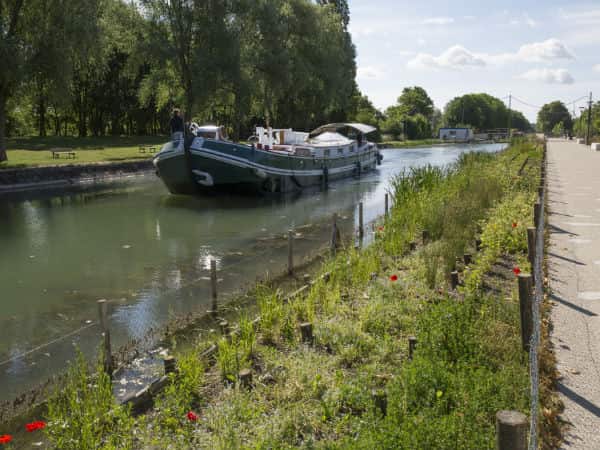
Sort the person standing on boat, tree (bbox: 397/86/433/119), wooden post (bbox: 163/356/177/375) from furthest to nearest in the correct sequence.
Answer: tree (bbox: 397/86/433/119) < the person standing on boat < wooden post (bbox: 163/356/177/375)

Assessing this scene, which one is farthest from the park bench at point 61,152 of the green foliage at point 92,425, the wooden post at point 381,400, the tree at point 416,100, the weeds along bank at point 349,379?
the tree at point 416,100

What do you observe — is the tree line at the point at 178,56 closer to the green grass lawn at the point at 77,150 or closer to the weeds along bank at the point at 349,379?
the green grass lawn at the point at 77,150

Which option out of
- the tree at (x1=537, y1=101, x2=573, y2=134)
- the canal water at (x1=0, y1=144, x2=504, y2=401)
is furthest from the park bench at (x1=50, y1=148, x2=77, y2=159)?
the tree at (x1=537, y1=101, x2=573, y2=134)

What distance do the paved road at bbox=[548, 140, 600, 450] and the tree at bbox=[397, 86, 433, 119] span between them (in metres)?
132

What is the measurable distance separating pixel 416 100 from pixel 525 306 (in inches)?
5696

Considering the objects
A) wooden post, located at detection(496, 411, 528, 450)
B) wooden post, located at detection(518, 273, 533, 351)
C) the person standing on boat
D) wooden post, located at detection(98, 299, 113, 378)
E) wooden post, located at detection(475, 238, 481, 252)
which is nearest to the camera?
wooden post, located at detection(496, 411, 528, 450)

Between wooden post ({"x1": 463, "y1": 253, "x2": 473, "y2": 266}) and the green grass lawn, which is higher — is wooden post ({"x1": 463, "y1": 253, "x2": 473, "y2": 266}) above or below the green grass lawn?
below

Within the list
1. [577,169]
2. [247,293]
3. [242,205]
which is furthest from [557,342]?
[577,169]

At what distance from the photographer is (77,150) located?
38.7 metres

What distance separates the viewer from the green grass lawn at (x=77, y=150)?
30.7 m

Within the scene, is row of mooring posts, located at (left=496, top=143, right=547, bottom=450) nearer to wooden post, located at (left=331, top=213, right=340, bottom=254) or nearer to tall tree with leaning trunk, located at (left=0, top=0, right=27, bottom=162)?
wooden post, located at (left=331, top=213, right=340, bottom=254)

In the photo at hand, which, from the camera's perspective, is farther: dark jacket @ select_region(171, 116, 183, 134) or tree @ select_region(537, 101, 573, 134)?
tree @ select_region(537, 101, 573, 134)

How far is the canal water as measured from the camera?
799 cm

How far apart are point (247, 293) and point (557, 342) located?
508 cm
